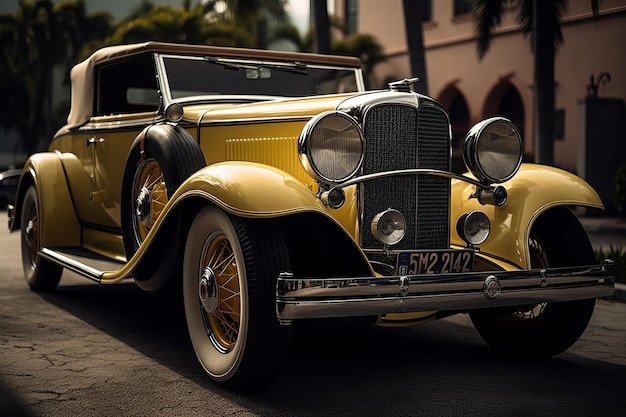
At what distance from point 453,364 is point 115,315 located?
2.54 meters

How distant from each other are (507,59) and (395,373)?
61.2 ft

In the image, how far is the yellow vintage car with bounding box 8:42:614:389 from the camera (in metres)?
3.88

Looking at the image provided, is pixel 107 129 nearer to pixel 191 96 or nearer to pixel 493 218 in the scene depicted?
pixel 191 96

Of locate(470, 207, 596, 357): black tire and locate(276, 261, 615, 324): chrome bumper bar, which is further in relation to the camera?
locate(470, 207, 596, 357): black tire

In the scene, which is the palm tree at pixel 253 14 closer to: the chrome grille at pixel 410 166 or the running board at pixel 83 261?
the running board at pixel 83 261

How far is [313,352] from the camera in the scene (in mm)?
5000

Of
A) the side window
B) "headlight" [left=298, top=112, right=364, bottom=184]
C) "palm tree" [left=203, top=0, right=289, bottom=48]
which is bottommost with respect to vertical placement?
"headlight" [left=298, top=112, right=364, bottom=184]

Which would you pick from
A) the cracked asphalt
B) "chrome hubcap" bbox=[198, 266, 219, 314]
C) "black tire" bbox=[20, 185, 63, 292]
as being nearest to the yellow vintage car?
"chrome hubcap" bbox=[198, 266, 219, 314]

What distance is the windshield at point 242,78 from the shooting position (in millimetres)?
6020

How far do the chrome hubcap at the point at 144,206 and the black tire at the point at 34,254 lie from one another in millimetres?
1668

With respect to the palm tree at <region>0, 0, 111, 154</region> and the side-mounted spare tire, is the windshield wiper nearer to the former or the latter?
the side-mounted spare tire

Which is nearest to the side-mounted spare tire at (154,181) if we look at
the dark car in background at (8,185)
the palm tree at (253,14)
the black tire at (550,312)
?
the black tire at (550,312)

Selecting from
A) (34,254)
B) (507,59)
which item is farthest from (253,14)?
(34,254)

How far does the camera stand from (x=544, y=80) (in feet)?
44.9
